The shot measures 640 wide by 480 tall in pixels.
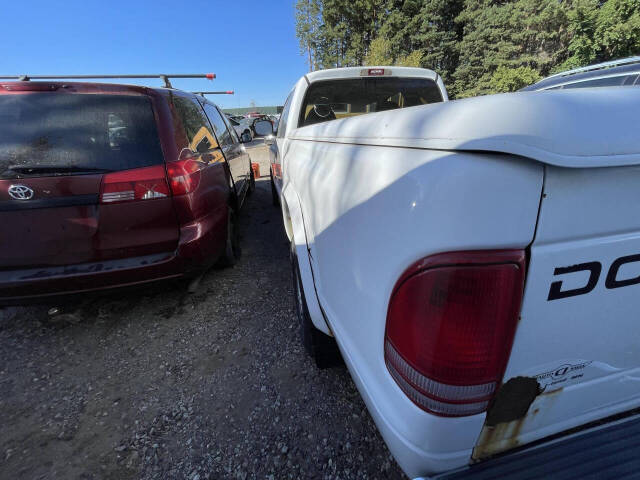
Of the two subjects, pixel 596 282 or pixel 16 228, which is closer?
pixel 596 282

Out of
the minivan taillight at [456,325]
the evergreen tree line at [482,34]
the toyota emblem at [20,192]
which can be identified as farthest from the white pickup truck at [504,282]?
the evergreen tree line at [482,34]

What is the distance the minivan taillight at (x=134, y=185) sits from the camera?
2.04 metres

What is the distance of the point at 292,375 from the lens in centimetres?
201

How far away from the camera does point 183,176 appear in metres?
2.22

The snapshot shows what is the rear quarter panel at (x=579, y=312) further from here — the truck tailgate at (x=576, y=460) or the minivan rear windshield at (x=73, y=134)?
the minivan rear windshield at (x=73, y=134)

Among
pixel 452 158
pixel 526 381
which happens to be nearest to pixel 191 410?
pixel 526 381

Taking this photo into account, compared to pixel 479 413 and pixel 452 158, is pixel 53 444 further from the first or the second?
pixel 452 158

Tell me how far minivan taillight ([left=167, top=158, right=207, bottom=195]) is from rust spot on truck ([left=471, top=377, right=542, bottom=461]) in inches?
87.3

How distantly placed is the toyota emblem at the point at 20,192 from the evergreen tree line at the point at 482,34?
24.8m

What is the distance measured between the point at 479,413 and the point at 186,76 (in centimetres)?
899

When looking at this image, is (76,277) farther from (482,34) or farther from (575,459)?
(482,34)

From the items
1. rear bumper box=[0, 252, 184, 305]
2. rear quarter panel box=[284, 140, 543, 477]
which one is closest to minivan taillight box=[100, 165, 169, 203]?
rear bumper box=[0, 252, 184, 305]

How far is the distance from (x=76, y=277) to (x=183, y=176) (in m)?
1.03

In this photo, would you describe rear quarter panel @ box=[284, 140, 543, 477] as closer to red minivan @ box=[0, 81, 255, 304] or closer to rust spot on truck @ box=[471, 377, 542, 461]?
rust spot on truck @ box=[471, 377, 542, 461]
